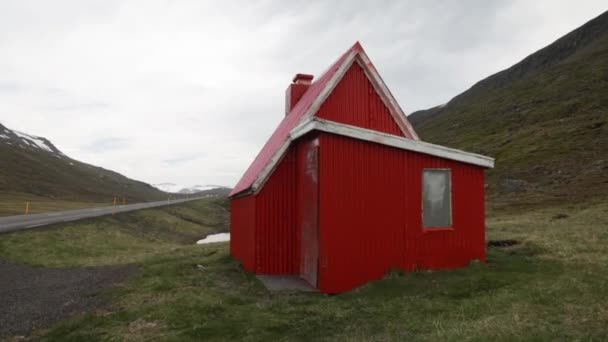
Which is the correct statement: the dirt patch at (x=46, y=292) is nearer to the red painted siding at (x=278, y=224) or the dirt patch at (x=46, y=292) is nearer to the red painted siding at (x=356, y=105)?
the red painted siding at (x=278, y=224)

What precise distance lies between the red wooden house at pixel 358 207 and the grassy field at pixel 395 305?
2.36 ft

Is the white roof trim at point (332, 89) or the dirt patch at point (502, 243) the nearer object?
the white roof trim at point (332, 89)

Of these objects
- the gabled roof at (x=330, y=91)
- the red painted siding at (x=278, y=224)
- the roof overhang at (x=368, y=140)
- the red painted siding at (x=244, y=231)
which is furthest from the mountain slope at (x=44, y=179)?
the roof overhang at (x=368, y=140)

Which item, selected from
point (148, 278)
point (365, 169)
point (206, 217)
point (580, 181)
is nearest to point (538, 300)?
point (365, 169)

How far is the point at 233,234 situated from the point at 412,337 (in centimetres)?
1397

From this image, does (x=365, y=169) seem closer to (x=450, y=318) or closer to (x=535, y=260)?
(x=450, y=318)

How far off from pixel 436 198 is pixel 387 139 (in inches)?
95.0

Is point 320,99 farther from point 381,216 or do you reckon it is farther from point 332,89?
point 381,216

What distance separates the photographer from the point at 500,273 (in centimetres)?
1250

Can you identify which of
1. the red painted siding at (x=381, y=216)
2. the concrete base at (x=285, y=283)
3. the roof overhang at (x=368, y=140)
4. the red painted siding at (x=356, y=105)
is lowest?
the concrete base at (x=285, y=283)

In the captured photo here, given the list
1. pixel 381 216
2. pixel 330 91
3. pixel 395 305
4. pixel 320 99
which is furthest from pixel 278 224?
pixel 395 305

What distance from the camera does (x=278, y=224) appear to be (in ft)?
50.8

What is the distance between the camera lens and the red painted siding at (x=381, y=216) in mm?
12609

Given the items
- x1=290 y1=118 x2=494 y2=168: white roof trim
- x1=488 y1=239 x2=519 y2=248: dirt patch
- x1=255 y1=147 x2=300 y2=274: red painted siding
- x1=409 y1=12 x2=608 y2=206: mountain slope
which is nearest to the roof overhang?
x1=290 y1=118 x2=494 y2=168: white roof trim
